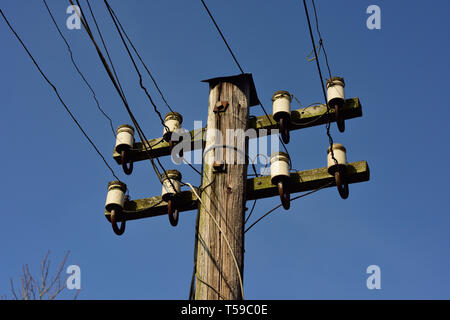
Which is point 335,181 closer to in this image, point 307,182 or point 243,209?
point 307,182

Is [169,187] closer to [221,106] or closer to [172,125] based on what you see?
[221,106]

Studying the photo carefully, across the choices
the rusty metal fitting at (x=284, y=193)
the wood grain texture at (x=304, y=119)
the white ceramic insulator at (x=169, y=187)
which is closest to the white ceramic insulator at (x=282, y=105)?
the wood grain texture at (x=304, y=119)

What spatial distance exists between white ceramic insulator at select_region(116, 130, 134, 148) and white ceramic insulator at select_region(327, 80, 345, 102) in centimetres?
209

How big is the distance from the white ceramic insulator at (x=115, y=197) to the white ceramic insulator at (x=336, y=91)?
2250 millimetres

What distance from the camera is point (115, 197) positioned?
19.0 ft

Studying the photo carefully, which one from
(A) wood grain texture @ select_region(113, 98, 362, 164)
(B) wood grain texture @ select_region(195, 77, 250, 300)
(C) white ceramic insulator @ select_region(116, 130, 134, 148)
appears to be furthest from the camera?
(C) white ceramic insulator @ select_region(116, 130, 134, 148)

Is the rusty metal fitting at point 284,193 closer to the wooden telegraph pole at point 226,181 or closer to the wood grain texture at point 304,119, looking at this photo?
the wooden telegraph pole at point 226,181

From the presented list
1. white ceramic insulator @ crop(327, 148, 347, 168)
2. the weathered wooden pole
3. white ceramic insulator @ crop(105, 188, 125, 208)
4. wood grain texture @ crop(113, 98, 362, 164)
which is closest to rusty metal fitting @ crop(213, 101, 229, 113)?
the weathered wooden pole

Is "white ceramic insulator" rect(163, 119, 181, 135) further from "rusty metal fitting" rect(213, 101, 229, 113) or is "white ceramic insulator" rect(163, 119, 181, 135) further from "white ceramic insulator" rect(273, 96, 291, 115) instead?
"white ceramic insulator" rect(273, 96, 291, 115)

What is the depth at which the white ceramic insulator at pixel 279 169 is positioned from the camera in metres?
5.45

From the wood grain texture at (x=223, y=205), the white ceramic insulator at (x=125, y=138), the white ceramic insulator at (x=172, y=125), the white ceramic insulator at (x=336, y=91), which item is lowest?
the wood grain texture at (x=223, y=205)

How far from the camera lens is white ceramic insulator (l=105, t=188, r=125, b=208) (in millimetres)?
5777
